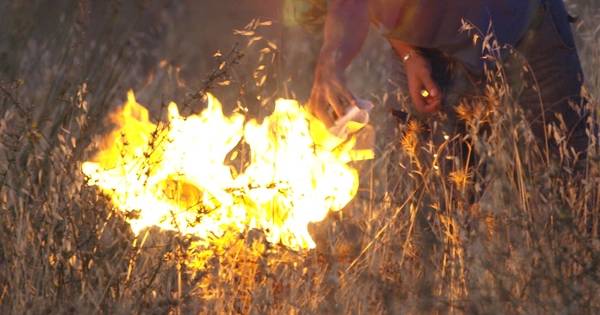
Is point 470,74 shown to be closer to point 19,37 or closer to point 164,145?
point 164,145

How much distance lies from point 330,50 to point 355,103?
287 mm

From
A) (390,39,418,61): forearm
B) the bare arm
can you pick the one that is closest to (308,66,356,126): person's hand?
the bare arm

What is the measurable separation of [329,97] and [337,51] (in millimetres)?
204

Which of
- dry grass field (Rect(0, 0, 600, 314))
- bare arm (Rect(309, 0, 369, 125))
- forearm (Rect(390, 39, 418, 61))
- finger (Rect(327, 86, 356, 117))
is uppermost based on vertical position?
forearm (Rect(390, 39, 418, 61))

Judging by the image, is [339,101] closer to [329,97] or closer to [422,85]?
[329,97]

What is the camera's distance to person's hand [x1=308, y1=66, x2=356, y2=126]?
4965 millimetres

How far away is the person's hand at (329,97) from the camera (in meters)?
4.96

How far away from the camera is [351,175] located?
521cm

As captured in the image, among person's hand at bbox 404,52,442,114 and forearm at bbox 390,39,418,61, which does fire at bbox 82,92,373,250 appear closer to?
person's hand at bbox 404,52,442,114

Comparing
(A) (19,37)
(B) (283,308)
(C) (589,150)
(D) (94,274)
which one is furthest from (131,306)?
(A) (19,37)

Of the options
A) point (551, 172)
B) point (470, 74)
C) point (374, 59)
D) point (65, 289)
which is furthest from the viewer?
point (374, 59)

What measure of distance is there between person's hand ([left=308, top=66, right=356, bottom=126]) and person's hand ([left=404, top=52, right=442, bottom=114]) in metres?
0.52

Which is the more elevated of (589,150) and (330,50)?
(330,50)

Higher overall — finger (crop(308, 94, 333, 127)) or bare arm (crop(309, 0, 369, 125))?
bare arm (crop(309, 0, 369, 125))
